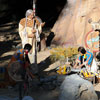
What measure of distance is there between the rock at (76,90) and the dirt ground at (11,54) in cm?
86

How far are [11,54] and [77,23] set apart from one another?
3204mm

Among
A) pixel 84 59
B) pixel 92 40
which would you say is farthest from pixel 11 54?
pixel 84 59

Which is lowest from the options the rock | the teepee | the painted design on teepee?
the rock

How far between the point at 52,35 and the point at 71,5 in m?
1.66

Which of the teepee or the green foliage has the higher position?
the teepee

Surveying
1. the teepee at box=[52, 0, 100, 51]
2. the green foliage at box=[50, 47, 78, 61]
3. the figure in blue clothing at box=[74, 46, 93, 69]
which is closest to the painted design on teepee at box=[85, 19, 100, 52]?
the teepee at box=[52, 0, 100, 51]

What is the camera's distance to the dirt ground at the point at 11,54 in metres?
6.36

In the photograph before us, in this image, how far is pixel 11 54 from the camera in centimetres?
1077

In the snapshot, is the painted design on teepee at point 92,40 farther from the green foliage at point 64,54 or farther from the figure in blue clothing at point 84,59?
the figure in blue clothing at point 84,59

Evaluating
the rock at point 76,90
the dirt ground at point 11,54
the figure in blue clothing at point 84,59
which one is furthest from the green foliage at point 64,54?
the rock at point 76,90

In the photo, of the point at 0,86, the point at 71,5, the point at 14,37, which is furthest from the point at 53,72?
the point at 14,37

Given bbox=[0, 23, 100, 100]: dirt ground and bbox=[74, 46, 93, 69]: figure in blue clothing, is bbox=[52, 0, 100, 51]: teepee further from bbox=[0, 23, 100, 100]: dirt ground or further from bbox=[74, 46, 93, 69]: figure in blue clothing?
bbox=[74, 46, 93, 69]: figure in blue clothing

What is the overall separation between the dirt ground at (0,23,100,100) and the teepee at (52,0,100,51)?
109cm

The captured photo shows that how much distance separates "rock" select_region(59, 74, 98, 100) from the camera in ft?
16.8
